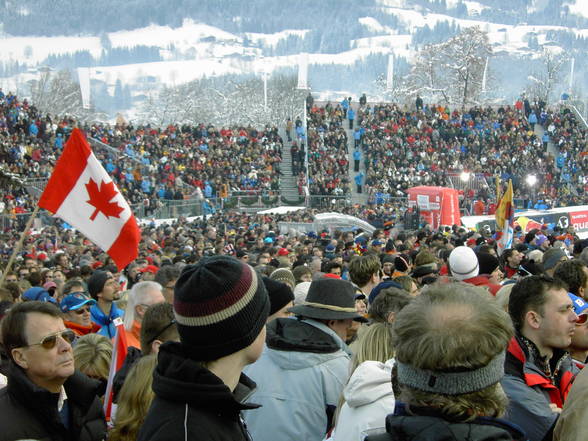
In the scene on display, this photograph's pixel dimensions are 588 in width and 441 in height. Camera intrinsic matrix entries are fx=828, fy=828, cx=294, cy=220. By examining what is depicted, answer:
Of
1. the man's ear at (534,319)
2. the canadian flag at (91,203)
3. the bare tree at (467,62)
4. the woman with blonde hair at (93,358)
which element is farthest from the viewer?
the bare tree at (467,62)

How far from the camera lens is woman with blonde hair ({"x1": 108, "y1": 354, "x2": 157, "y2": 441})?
3445mm

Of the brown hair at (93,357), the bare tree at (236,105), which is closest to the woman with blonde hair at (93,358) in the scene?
the brown hair at (93,357)

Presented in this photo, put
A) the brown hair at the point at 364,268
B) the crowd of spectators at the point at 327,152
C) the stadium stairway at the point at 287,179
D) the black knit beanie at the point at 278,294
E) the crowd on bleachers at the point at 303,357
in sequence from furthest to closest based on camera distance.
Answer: the crowd of spectators at the point at 327,152, the stadium stairway at the point at 287,179, the brown hair at the point at 364,268, the black knit beanie at the point at 278,294, the crowd on bleachers at the point at 303,357

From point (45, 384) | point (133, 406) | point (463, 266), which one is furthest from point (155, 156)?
point (133, 406)

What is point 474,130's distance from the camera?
43.2 meters

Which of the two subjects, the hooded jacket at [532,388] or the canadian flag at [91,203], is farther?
the canadian flag at [91,203]

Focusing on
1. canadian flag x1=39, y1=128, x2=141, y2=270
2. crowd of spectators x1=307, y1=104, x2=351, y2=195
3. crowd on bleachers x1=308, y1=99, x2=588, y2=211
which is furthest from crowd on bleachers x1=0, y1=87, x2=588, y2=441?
crowd on bleachers x1=308, y1=99, x2=588, y2=211

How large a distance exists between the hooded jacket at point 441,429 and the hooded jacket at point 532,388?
0.74m

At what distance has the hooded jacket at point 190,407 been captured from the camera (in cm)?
229

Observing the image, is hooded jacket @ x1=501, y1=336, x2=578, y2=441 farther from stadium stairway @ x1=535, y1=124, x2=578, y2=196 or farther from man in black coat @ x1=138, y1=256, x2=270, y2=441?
stadium stairway @ x1=535, y1=124, x2=578, y2=196

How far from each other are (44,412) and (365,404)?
1.48 m

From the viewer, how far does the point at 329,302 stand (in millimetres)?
4293

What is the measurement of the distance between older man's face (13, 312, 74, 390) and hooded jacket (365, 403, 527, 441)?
1.97m

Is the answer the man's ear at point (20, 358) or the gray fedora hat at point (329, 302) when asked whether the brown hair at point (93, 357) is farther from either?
the gray fedora hat at point (329, 302)
